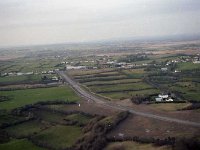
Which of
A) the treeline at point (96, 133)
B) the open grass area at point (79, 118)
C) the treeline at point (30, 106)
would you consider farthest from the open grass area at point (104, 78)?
the treeline at point (96, 133)

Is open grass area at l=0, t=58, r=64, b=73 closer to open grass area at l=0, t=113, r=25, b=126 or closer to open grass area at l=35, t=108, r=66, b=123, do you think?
open grass area at l=35, t=108, r=66, b=123

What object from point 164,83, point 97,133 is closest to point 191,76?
point 164,83

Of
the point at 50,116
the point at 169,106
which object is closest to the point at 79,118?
the point at 50,116

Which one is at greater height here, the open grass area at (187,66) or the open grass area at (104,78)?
the open grass area at (187,66)

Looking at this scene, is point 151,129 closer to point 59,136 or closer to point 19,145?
point 59,136

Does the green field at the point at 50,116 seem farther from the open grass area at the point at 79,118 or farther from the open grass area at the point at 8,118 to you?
the open grass area at the point at 8,118
